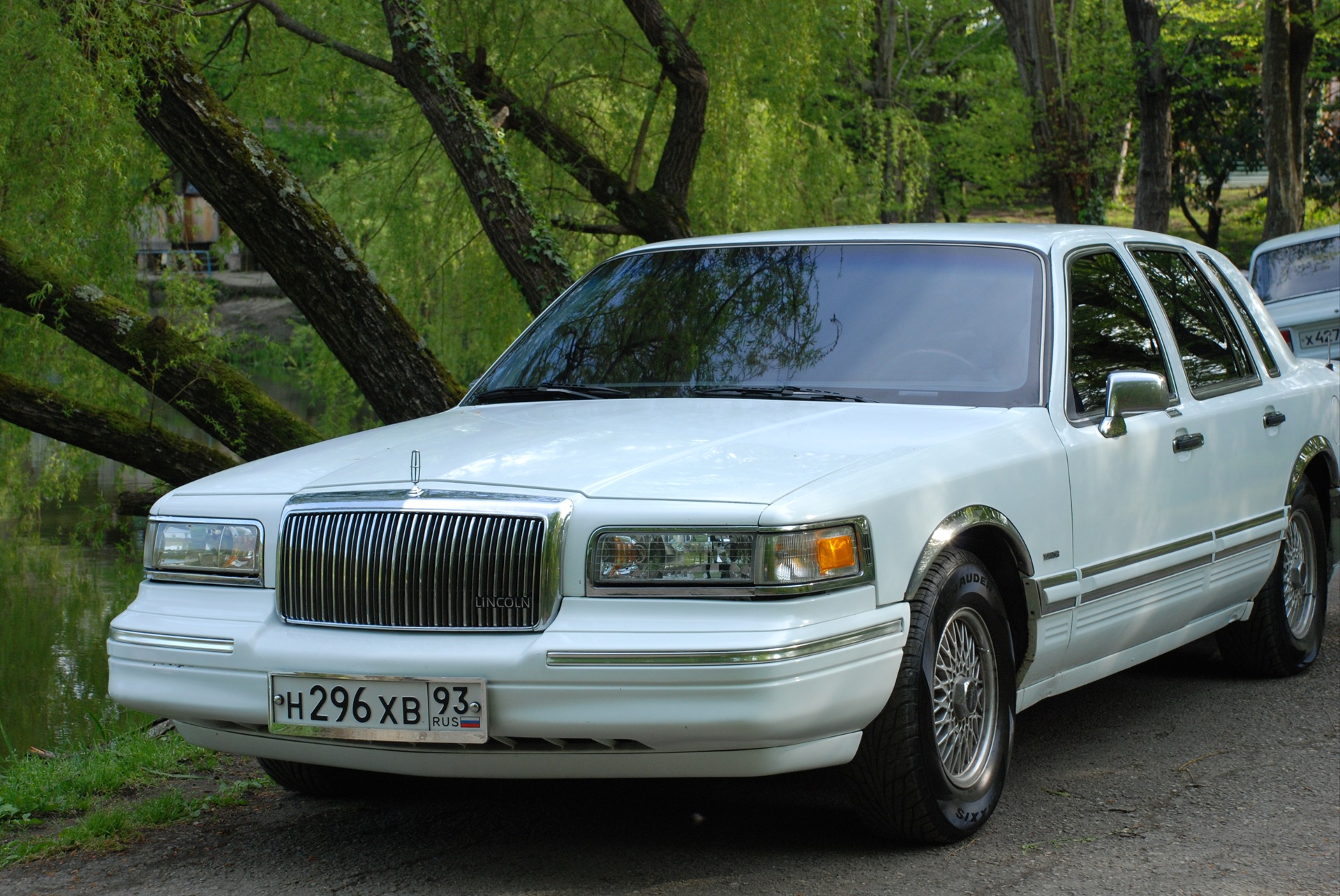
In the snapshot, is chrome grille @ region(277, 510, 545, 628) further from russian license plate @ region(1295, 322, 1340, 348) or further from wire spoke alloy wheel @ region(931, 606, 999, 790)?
russian license plate @ region(1295, 322, 1340, 348)

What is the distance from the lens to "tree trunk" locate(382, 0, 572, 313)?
379 inches

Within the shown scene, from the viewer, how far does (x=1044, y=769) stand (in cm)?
481

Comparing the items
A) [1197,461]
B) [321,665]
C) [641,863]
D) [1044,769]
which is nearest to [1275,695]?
[1197,461]

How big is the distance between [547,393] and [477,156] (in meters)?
5.09

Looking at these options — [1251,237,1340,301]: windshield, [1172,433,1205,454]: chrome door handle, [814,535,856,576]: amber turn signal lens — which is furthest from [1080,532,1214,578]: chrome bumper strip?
[1251,237,1340,301]: windshield

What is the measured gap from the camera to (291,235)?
841cm

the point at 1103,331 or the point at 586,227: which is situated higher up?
the point at 586,227

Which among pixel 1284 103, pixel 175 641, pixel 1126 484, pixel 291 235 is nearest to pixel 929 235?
pixel 1126 484

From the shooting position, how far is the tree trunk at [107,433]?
358 inches

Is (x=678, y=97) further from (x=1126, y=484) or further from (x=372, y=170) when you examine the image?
(x=1126, y=484)

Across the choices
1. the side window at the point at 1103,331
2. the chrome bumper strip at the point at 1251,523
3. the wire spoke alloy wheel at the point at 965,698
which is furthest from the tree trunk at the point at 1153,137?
the wire spoke alloy wheel at the point at 965,698

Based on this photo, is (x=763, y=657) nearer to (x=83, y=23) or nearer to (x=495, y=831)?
(x=495, y=831)

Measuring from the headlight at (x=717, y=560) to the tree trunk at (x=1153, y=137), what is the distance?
17.6 metres

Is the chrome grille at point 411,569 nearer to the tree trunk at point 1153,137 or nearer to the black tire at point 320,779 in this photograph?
the black tire at point 320,779
